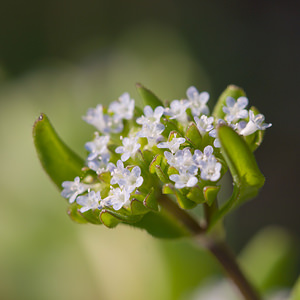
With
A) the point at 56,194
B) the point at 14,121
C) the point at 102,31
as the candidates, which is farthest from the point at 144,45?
the point at 56,194

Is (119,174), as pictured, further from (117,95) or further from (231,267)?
(117,95)

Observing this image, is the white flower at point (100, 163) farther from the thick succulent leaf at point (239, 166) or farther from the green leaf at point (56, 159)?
the thick succulent leaf at point (239, 166)

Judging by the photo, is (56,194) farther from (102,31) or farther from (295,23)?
(295,23)

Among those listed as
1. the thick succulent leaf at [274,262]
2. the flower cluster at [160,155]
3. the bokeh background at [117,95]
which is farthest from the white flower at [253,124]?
the bokeh background at [117,95]

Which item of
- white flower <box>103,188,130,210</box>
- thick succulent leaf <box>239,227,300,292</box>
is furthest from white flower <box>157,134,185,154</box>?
thick succulent leaf <box>239,227,300,292</box>

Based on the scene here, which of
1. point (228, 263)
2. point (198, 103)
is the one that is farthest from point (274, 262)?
point (198, 103)

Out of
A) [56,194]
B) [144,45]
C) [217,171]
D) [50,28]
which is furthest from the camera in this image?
[50,28]
